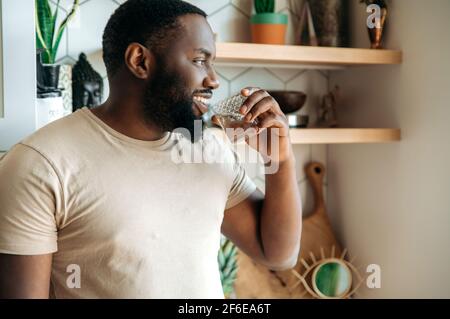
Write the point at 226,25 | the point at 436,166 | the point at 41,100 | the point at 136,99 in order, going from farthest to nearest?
the point at 226,25
the point at 436,166
the point at 41,100
the point at 136,99

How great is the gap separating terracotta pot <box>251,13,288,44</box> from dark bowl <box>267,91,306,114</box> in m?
0.14

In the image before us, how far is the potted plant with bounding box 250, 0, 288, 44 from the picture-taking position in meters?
1.49

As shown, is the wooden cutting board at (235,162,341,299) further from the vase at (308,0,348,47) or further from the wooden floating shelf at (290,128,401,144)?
the vase at (308,0,348,47)

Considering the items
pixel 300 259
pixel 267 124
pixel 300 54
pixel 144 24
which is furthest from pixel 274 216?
pixel 300 259

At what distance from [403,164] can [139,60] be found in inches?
33.4

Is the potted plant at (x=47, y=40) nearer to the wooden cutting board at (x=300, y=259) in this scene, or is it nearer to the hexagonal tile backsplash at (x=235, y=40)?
the hexagonal tile backsplash at (x=235, y=40)

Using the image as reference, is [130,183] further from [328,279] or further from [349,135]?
[328,279]

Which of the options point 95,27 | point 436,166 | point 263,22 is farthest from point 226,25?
point 436,166

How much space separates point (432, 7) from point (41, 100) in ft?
3.04

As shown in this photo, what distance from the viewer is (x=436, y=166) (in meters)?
1.36

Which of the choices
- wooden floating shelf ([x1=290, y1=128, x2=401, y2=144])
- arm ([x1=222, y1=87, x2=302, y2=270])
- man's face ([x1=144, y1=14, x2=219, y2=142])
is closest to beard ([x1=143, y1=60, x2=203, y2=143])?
man's face ([x1=144, y1=14, x2=219, y2=142])

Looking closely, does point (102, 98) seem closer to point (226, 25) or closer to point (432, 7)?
point (226, 25)

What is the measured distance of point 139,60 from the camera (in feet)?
3.02

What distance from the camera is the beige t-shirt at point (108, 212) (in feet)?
2.71
